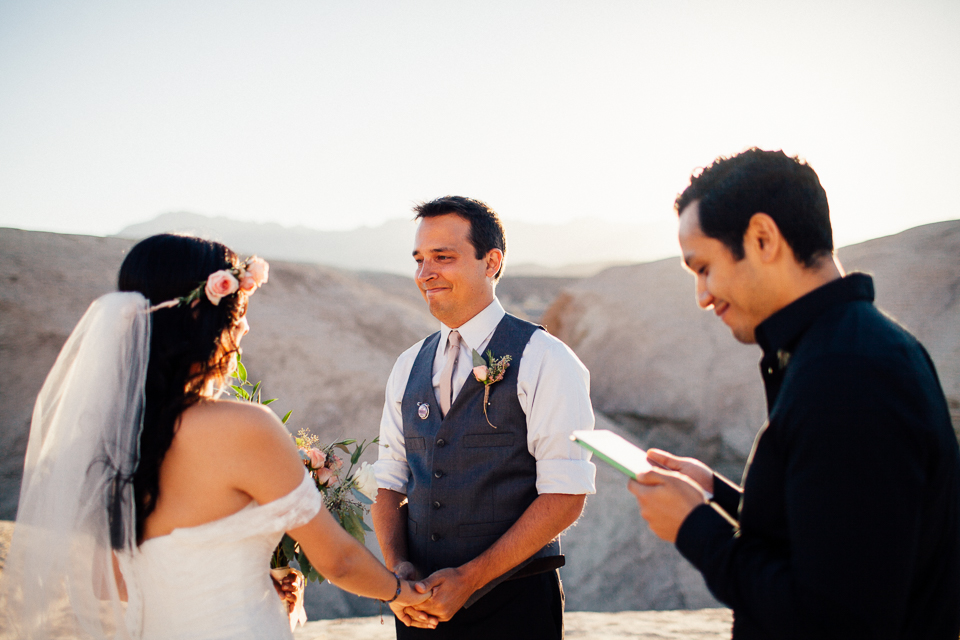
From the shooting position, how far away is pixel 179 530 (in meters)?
1.68

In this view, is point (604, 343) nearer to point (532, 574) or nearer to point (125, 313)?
point (532, 574)

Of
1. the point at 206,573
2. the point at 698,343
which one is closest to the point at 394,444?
the point at 206,573

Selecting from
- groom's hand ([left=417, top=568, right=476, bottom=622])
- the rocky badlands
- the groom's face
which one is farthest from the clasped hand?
the rocky badlands

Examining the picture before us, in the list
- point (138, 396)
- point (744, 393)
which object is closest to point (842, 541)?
point (138, 396)

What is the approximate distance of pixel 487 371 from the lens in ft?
7.91

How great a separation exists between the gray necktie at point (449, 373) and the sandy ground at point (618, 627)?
9.69 feet

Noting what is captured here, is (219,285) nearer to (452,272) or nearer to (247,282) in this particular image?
(247,282)

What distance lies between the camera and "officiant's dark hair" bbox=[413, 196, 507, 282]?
270 cm

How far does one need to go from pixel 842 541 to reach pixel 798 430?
0.66 feet

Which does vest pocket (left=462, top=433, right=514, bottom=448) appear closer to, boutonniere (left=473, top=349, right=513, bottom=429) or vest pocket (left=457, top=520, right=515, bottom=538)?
boutonniere (left=473, top=349, right=513, bottom=429)

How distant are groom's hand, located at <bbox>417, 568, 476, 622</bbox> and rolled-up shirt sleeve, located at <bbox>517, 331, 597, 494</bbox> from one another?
0.44 metres

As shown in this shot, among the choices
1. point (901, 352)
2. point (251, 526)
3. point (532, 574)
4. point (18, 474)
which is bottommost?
point (18, 474)

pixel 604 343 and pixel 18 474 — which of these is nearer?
pixel 18 474

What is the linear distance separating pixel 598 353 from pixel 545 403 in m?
9.73
